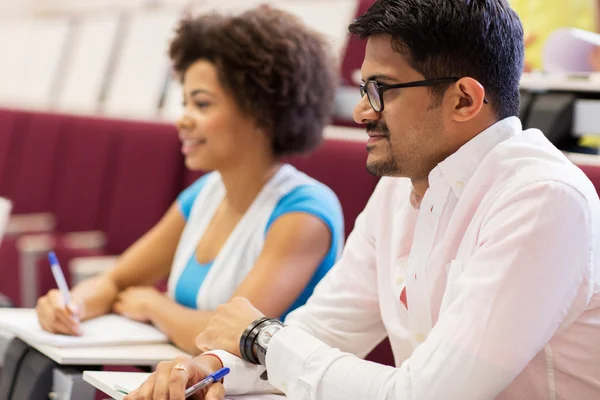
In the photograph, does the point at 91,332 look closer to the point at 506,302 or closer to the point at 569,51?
the point at 506,302

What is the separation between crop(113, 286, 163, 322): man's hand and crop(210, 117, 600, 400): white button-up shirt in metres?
0.66

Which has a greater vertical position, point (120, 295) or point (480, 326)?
point (480, 326)

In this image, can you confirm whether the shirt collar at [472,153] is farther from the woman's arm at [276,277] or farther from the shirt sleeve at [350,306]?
the woman's arm at [276,277]

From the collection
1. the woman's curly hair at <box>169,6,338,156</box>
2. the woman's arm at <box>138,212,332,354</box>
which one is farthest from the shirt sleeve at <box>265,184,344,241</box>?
the woman's curly hair at <box>169,6,338,156</box>

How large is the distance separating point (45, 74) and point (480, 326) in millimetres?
5313

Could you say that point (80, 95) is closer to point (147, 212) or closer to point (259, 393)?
point (147, 212)

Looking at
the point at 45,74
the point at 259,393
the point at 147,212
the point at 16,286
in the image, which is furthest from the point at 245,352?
the point at 45,74

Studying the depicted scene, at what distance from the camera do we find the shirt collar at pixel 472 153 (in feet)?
4.36

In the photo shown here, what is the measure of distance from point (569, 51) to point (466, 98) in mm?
1006

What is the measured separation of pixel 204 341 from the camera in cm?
157

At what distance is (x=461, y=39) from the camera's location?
1309 millimetres

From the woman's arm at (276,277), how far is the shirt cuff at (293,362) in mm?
496

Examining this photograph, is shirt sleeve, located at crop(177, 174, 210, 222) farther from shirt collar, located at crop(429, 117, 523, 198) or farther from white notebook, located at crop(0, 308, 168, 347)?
shirt collar, located at crop(429, 117, 523, 198)

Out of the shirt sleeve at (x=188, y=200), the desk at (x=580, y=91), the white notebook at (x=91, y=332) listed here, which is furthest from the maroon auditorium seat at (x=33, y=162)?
the desk at (x=580, y=91)
